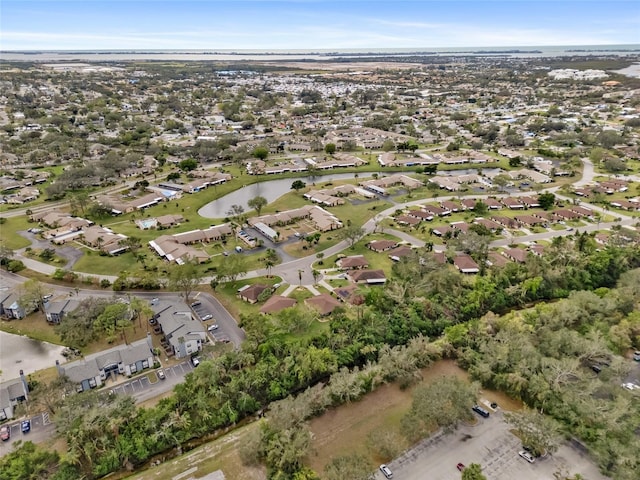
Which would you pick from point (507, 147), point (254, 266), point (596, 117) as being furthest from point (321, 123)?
point (254, 266)

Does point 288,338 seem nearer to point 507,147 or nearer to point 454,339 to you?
point 454,339

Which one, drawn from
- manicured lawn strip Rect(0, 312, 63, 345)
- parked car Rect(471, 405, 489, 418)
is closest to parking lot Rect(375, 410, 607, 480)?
parked car Rect(471, 405, 489, 418)

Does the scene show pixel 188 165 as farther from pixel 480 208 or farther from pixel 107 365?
pixel 107 365

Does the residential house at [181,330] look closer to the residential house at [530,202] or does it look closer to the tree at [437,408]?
the tree at [437,408]

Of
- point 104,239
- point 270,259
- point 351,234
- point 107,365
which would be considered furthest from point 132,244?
point 351,234

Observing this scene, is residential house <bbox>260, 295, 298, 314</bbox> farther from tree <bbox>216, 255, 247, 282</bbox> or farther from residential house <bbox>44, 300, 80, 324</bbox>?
residential house <bbox>44, 300, 80, 324</bbox>
